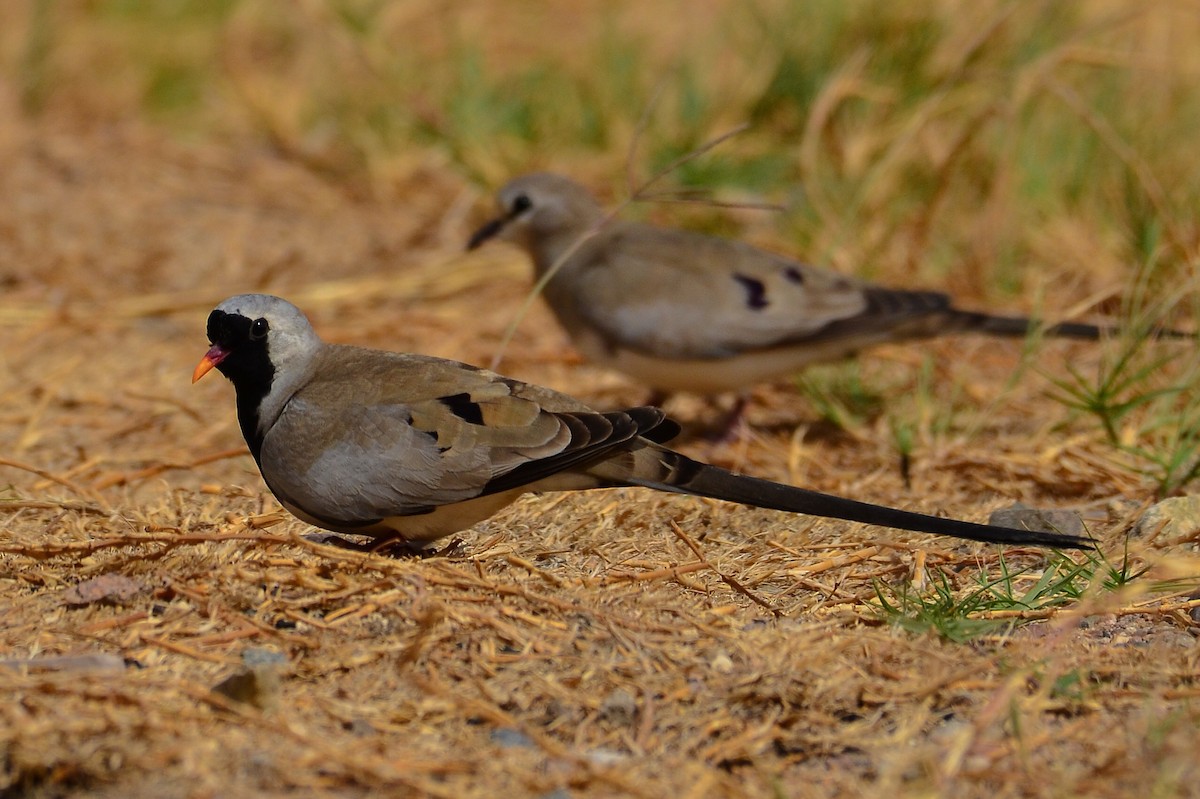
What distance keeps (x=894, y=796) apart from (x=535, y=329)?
4.30m

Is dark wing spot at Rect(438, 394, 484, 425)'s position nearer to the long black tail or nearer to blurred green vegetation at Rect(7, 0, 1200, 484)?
the long black tail

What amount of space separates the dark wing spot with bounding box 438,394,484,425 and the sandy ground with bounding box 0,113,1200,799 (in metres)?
0.34

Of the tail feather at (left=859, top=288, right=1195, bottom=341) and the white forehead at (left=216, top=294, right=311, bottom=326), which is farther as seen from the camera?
the tail feather at (left=859, top=288, right=1195, bottom=341)

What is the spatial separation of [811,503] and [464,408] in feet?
2.83

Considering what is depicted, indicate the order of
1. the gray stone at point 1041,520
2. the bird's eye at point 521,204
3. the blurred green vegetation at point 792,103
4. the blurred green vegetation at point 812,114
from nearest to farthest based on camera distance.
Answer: the gray stone at point 1041,520 → the bird's eye at point 521,204 → the blurred green vegetation at point 812,114 → the blurred green vegetation at point 792,103

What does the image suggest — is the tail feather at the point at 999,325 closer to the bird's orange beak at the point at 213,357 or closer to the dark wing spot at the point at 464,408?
the dark wing spot at the point at 464,408

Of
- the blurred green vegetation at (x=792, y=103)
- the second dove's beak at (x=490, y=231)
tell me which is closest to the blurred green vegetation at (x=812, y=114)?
the blurred green vegetation at (x=792, y=103)

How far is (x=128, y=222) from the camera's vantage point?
6.96 meters

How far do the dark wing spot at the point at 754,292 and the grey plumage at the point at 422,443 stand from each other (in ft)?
5.28

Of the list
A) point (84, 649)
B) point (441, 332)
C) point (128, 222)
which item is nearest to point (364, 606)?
point (84, 649)

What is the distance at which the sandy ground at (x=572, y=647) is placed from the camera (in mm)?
2473

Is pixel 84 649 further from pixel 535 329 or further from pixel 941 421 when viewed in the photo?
pixel 535 329

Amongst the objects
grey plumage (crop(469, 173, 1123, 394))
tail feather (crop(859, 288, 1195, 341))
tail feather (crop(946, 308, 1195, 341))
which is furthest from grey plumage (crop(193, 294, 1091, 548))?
A: tail feather (crop(946, 308, 1195, 341))

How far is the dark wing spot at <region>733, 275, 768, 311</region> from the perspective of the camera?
17.2ft
